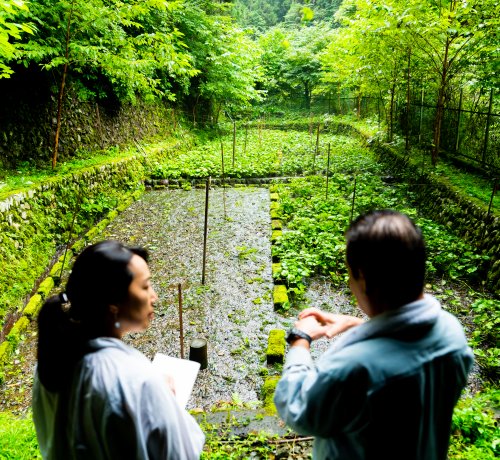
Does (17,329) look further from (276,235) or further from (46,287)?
(276,235)

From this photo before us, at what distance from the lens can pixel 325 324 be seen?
65.0 inches

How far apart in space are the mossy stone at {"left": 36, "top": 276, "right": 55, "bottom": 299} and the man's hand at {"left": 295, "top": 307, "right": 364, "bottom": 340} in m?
5.77

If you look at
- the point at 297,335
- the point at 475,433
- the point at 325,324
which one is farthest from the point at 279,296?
the point at 297,335

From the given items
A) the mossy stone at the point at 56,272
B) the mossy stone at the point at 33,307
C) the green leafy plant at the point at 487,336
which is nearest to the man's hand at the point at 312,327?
the green leafy plant at the point at 487,336

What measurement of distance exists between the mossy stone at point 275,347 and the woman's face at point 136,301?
344 centimetres

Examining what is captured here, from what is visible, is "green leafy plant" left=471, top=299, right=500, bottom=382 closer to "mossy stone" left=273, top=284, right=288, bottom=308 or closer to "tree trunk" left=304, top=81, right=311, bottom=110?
"mossy stone" left=273, top=284, right=288, bottom=308

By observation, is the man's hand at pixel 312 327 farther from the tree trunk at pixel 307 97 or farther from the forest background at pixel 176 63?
the tree trunk at pixel 307 97

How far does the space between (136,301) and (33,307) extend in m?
5.25

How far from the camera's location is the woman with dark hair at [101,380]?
1266mm

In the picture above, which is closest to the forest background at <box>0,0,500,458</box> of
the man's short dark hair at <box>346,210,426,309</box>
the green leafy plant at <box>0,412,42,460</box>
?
the man's short dark hair at <box>346,210,426,309</box>

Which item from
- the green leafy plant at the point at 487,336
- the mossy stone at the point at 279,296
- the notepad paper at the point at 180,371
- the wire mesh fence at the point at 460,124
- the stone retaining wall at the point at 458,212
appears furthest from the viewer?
the wire mesh fence at the point at 460,124

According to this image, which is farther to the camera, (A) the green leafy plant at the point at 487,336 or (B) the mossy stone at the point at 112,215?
(B) the mossy stone at the point at 112,215

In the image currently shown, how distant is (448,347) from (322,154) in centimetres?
1582

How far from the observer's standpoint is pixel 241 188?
12.5 m
